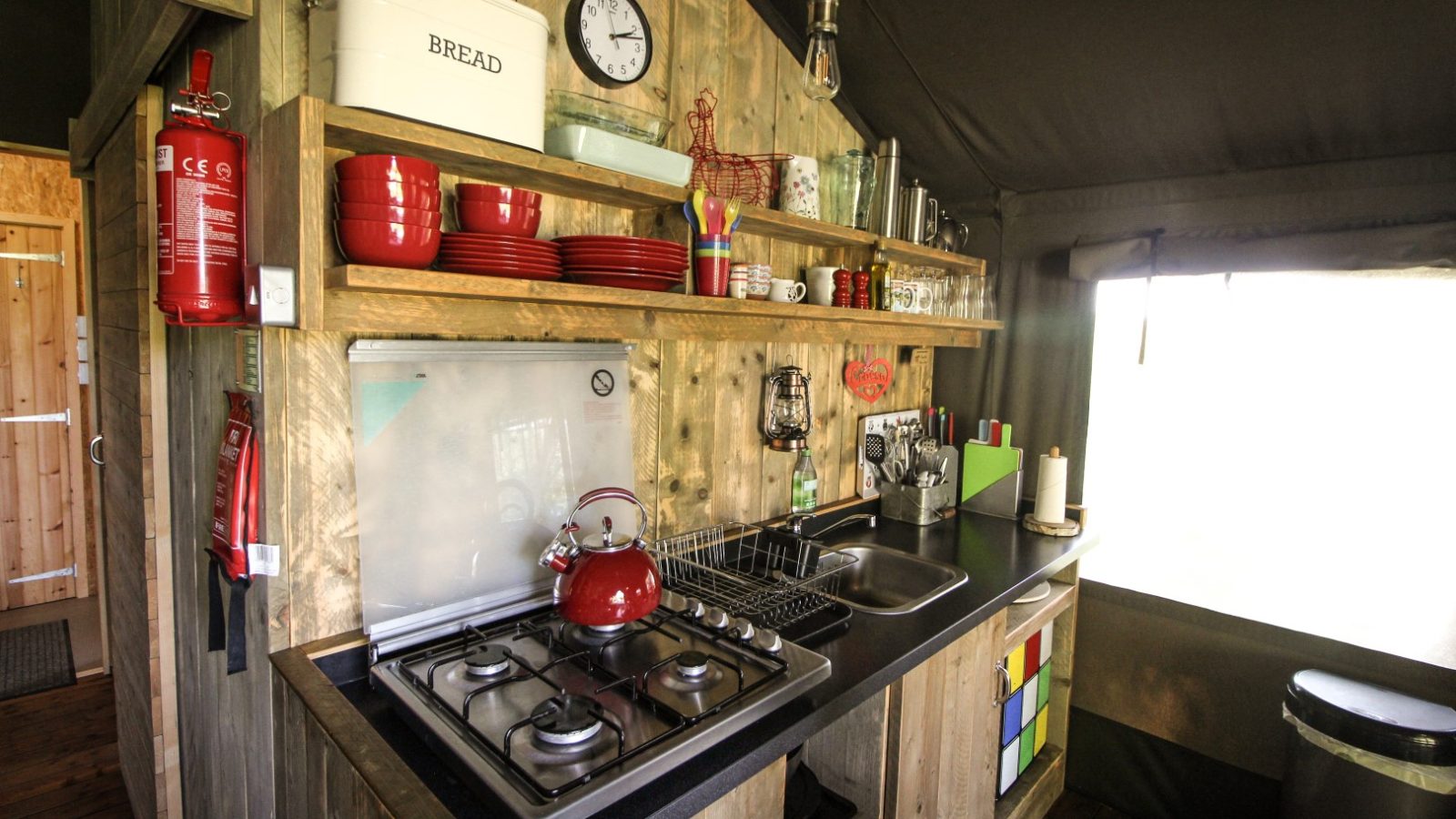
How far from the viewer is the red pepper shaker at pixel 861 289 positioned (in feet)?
6.72

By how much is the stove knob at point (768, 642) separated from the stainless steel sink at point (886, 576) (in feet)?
2.11

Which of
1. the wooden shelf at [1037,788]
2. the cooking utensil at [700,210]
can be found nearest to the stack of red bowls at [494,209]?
the cooking utensil at [700,210]

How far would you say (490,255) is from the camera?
1239 millimetres

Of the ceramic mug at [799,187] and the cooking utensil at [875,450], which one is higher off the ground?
the ceramic mug at [799,187]

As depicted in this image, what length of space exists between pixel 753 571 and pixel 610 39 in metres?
1.30

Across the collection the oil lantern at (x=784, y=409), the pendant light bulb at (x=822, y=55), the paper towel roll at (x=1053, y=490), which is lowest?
the paper towel roll at (x=1053, y=490)

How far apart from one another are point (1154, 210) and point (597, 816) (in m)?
2.20

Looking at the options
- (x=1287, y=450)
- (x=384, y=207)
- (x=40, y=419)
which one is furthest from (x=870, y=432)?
(x=40, y=419)

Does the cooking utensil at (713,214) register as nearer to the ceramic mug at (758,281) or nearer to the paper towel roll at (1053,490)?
the ceramic mug at (758,281)

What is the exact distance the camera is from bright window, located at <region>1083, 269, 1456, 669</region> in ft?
6.31

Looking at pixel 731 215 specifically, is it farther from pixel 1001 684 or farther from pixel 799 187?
pixel 1001 684

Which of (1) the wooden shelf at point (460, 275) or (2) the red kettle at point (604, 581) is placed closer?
(1) the wooden shelf at point (460, 275)

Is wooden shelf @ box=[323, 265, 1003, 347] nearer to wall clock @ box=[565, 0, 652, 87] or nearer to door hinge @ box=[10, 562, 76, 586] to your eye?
wall clock @ box=[565, 0, 652, 87]

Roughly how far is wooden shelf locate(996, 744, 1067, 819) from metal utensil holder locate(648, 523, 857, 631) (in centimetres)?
89
